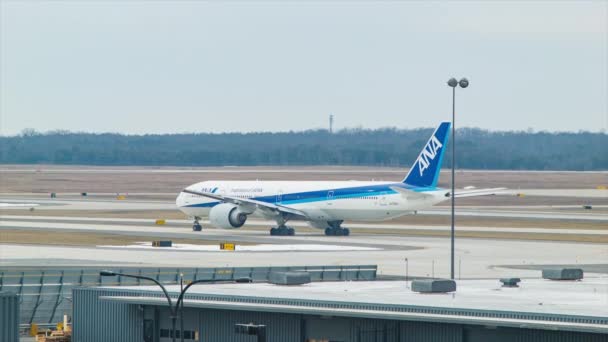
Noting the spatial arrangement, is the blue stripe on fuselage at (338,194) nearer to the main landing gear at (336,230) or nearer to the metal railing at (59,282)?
the main landing gear at (336,230)

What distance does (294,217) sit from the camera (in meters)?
116

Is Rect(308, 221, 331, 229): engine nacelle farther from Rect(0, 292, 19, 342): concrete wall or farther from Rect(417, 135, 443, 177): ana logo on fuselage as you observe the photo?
Rect(0, 292, 19, 342): concrete wall

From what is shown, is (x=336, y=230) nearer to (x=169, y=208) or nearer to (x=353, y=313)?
(x=169, y=208)

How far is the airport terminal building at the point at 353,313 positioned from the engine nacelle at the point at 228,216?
208 feet

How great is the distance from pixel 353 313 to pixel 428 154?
217 feet

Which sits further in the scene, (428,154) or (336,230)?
(336,230)

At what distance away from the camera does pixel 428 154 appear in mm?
108750

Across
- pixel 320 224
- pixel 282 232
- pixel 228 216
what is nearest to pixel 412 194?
pixel 320 224

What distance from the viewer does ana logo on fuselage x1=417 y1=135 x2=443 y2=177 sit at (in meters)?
108

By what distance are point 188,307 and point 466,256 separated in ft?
155

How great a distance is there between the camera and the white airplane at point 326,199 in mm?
108750

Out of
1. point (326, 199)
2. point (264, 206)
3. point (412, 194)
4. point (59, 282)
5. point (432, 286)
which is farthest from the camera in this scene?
point (264, 206)

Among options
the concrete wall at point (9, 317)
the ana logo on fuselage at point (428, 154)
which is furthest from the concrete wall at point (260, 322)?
the ana logo on fuselage at point (428, 154)

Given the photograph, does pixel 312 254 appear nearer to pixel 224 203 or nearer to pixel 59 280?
pixel 224 203
